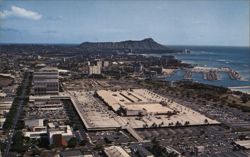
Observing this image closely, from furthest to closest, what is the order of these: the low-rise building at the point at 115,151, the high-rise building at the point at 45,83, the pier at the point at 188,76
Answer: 1. the pier at the point at 188,76
2. the high-rise building at the point at 45,83
3. the low-rise building at the point at 115,151

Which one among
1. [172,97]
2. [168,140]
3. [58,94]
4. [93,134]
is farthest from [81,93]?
[168,140]

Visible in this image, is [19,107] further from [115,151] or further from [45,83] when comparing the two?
[115,151]

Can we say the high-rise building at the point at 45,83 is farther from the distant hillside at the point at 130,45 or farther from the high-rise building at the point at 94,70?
the distant hillside at the point at 130,45

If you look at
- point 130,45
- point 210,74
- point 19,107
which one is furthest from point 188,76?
point 130,45

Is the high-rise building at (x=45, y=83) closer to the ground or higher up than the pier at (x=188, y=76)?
higher up

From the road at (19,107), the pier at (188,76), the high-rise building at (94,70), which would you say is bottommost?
the pier at (188,76)

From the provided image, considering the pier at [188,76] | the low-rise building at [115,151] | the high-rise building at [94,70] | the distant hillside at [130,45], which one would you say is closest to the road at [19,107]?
the low-rise building at [115,151]

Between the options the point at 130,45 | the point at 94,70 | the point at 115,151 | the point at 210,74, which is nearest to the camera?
the point at 115,151

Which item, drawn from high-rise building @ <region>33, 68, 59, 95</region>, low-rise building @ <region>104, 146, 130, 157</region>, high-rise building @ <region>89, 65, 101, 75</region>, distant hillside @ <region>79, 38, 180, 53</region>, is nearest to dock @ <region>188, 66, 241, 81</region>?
high-rise building @ <region>89, 65, 101, 75</region>

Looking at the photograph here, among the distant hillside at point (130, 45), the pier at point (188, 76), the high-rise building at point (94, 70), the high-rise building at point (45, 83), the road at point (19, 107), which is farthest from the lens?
the distant hillside at point (130, 45)
